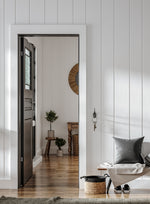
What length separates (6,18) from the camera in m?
5.23

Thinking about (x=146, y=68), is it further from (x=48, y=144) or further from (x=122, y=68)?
(x=48, y=144)

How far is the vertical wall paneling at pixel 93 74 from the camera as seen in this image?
5191 mm

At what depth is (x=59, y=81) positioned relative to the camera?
8.84 metres

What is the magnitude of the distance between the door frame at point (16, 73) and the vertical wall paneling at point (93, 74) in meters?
0.08

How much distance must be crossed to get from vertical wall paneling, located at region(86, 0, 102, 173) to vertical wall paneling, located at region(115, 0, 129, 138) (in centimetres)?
26

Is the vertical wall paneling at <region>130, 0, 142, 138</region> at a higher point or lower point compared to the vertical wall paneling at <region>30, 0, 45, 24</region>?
lower

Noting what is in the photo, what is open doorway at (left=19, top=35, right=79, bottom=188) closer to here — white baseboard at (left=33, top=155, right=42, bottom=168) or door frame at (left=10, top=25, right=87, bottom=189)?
white baseboard at (left=33, top=155, right=42, bottom=168)

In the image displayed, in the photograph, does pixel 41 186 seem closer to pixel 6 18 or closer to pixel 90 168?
pixel 90 168

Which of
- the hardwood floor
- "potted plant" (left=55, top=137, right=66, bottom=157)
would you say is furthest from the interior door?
"potted plant" (left=55, top=137, right=66, bottom=157)

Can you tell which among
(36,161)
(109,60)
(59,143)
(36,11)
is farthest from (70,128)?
(36,11)

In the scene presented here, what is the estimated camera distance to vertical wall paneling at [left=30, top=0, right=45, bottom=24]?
5211 mm

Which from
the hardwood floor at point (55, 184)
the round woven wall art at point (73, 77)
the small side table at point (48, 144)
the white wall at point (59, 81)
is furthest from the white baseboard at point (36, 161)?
the round woven wall art at point (73, 77)

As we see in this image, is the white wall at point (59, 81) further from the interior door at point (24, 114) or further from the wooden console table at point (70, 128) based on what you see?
the interior door at point (24, 114)

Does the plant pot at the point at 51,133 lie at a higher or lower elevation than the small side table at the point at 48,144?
higher
